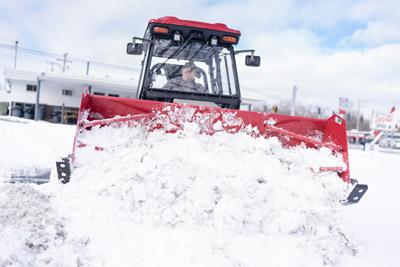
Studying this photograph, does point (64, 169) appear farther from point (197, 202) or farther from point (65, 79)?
point (65, 79)

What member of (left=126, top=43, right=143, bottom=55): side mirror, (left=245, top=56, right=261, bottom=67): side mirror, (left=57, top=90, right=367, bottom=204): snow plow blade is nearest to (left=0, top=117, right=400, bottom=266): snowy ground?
(left=57, top=90, right=367, bottom=204): snow plow blade

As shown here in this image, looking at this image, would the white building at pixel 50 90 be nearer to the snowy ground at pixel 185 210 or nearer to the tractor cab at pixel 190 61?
the tractor cab at pixel 190 61

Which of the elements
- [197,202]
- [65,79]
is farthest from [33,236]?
[65,79]

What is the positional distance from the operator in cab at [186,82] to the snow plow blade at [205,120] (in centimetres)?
97

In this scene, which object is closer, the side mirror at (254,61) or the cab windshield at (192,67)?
the cab windshield at (192,67)

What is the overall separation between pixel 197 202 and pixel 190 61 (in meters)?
2.45

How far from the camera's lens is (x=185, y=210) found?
8.97ft

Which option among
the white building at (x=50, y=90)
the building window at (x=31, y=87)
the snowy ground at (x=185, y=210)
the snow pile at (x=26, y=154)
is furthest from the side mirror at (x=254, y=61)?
the building window at (x=31, y=87)

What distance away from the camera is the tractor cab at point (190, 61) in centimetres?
433

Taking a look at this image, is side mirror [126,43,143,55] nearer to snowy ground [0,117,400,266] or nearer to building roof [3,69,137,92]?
snowy ground [0,117,400,266]

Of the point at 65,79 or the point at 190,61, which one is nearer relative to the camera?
the point at 190,61

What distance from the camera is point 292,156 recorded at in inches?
139

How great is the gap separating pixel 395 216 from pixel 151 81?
426cm

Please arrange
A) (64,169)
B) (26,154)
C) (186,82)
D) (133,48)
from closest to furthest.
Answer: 1. (64,169)
2. (133,48)
3. (186,82)
4. (26,154)
